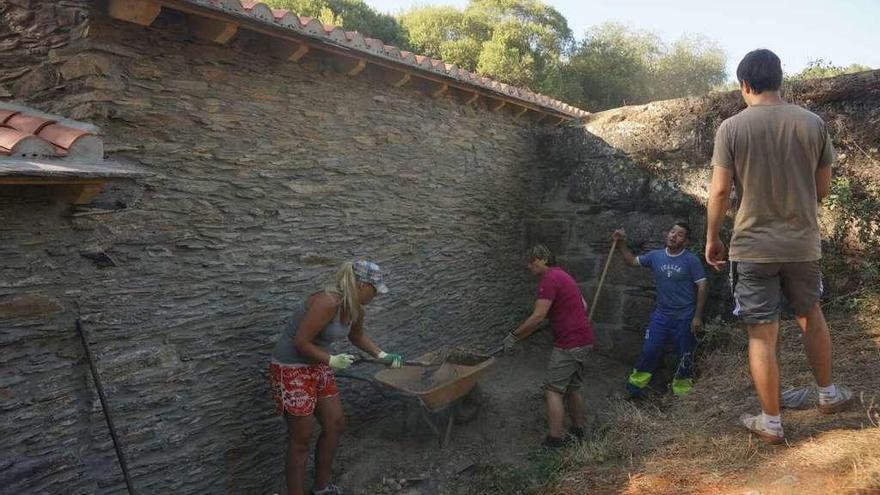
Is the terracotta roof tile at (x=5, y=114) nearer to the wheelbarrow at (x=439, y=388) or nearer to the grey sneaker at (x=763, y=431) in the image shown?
the wheelbarrow at (x=439, y=388)

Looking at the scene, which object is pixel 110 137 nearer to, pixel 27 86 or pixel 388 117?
pixel 27 86

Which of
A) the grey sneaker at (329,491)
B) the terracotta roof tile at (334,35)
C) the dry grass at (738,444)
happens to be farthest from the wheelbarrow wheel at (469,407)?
the terracotta roof tile at (334,35)

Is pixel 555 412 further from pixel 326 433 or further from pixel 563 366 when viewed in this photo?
pixel 326 433

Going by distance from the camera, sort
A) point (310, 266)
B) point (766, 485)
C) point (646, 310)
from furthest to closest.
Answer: point (646, 310), point (310, 266), point (766, 485)

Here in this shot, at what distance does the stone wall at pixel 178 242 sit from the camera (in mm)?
3184

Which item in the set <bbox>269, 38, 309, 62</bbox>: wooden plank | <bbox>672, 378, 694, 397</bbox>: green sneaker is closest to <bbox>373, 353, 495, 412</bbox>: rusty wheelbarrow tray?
<bbox>672, 378, 694, 397</bbox>: green sneaker

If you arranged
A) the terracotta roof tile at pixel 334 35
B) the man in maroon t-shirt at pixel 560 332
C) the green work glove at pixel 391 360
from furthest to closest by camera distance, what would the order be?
the man in maroon t-shirt at pixel 560 332
the green work glove at pixel 391 360
the terracotta roof tile at pixel 334 35

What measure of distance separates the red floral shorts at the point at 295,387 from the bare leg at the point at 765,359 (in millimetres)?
2775

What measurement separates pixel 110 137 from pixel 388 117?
2578 mm

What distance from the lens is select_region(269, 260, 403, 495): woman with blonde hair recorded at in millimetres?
3875

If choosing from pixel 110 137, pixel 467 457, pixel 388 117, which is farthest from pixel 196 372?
pixel 388 117

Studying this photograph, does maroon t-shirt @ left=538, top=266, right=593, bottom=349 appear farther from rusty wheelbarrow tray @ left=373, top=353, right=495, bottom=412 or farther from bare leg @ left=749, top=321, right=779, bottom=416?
bare leg @ left=749, top=321, right=779, bottom=416

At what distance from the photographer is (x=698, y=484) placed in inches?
116

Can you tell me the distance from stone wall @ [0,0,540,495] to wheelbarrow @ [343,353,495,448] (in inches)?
18.8
